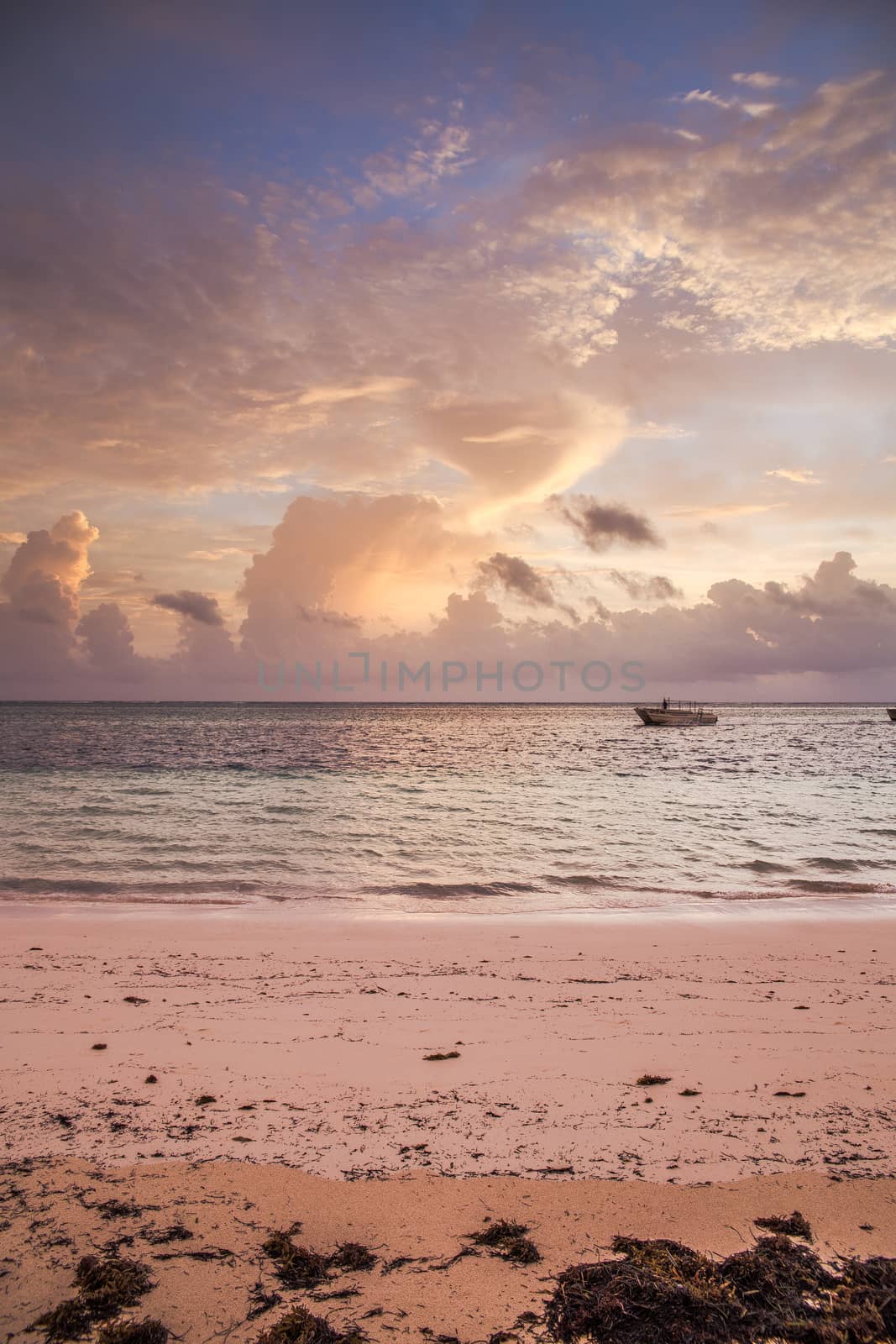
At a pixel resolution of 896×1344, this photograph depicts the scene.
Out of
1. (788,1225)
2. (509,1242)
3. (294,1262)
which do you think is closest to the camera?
(294,1262)

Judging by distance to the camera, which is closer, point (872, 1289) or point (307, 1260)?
point (872, 1289)

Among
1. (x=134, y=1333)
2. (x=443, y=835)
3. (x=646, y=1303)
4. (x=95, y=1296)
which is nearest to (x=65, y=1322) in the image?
(x=95, y=1296)

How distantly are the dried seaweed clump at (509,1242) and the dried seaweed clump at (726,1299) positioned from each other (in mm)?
236

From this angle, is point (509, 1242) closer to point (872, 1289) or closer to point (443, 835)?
point (872, 1289)

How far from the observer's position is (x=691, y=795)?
29875 mm

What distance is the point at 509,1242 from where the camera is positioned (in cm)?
398

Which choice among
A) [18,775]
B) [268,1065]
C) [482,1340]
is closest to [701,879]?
[268,1065]

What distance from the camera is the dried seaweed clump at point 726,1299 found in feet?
10.8

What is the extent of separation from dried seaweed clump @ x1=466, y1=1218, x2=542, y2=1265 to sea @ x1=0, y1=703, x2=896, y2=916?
8.58 metres

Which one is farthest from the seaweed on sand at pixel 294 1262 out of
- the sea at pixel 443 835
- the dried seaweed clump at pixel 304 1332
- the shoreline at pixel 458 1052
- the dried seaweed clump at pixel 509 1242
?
the sea at pixel 443 835

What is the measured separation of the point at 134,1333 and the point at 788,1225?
3.68 metres

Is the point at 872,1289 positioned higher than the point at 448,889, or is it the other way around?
the point at 872,1289

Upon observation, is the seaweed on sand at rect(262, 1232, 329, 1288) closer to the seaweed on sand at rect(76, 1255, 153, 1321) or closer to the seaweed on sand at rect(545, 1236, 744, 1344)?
the seaweed on sand at rect(76, 1255, 153, 1321)

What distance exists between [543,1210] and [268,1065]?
292cm
